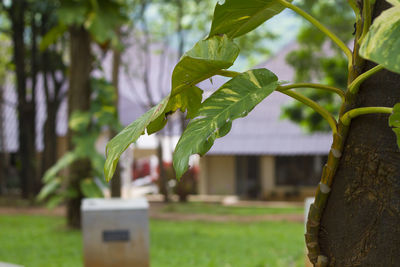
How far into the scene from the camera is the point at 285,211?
1927 cm

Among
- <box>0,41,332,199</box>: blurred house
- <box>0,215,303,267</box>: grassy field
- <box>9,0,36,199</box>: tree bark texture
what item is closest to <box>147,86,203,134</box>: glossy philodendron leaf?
<box>0,215,303,267</box>: grassy field

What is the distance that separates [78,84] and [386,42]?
1086cm

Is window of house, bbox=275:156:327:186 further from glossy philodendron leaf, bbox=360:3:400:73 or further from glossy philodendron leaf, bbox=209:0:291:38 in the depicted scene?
glossy philodendron leaf, bbox=360:3:400:73

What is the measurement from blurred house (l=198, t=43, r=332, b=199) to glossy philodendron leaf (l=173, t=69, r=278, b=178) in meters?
22.1

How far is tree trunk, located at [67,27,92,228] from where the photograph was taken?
38.2 feet

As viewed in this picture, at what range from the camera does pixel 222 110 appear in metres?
1.65

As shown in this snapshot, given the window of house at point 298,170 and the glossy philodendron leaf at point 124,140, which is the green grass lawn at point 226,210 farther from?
the glossy philodendron leaf at point 124,140

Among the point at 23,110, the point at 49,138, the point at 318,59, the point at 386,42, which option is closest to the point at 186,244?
the point at 318,59

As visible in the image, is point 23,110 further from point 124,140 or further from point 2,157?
point 124,140

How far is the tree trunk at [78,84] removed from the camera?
11.7 metres

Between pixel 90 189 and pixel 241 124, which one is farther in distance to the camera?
pixel 241 124

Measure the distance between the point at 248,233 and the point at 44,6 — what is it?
1059 cm

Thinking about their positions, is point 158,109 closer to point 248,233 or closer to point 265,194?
point 248,233

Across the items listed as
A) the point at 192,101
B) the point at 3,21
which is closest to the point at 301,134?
the point at 3,21
